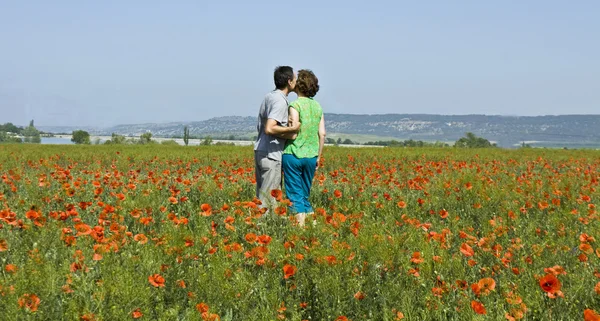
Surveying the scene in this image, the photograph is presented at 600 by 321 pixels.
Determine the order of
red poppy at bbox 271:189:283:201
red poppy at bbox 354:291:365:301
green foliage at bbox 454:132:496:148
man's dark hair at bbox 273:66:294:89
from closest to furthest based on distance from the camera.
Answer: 1. red poppy at bbox 354:291:365:301
2. red poppy at bbox 271:189:283:201
3. man's dark hair at bbox 273:66:294:89
4. green foliage at bbox 454:132:496:148

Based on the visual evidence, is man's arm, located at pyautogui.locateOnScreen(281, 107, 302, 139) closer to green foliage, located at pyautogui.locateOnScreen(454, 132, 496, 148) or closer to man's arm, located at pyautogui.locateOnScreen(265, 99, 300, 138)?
man's arm, located at pyautogui.locateOnScreen(265, 99, 300, 138)

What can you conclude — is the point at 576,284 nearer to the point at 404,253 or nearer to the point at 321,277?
the point at 404,253

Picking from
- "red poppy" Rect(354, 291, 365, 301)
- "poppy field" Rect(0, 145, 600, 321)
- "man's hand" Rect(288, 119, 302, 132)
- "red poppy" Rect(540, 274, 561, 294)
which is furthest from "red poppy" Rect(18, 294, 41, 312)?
"man's hand" Rect(288, 119, 302, 132)

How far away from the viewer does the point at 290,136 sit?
19.4ft

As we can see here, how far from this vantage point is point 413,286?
3.54m

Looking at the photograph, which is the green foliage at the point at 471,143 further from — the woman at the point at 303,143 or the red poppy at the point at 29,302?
the red poppy at the point at 29,302

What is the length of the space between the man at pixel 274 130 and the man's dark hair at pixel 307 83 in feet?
0.21

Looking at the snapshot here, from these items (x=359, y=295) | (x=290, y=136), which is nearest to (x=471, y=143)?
(x=290, y=136)

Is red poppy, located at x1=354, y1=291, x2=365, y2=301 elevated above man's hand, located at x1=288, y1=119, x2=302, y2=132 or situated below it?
below

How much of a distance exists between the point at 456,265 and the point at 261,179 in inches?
111

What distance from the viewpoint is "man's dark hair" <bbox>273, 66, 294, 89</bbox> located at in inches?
231

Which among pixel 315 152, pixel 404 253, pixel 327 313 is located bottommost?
pixel 327 313

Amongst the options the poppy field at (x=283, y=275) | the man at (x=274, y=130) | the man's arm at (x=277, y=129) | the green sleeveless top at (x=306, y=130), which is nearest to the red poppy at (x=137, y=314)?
the poppy field at (x=283, y=275)

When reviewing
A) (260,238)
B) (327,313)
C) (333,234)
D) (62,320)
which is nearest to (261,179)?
(333,234)
